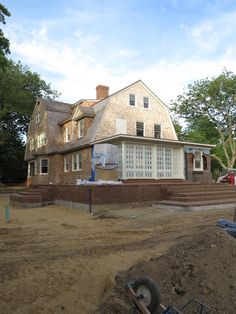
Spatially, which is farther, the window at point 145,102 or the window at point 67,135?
the window at point 67,135

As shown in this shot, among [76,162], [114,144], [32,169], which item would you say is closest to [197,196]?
[114,144]

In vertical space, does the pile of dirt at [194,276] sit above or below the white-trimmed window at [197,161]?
below

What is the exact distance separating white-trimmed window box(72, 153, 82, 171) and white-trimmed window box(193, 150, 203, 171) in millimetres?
8586

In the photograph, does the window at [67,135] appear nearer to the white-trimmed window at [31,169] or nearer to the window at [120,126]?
the window at [120,126]

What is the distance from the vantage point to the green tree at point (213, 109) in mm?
40594

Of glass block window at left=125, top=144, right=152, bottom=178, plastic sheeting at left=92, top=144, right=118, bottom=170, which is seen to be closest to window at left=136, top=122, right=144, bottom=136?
glass block window at left=125, top=144, right=152, bottom=178

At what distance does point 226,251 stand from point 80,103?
85.0 ft

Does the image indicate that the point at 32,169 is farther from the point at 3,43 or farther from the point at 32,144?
the point at 3,43

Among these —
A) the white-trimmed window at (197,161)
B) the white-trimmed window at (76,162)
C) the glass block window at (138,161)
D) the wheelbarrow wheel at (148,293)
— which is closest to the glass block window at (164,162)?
the glass block window at (138,161)

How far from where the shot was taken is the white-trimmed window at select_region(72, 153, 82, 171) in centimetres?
2349

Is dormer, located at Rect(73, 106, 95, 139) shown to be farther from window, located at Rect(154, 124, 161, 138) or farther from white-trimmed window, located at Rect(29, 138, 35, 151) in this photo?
white-trimmed window, located at Rect(29, 138, 35, 151)

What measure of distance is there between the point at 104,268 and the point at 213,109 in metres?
39.6

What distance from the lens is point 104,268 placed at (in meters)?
6.30

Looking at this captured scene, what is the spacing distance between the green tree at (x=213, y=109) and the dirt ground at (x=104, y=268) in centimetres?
3433
